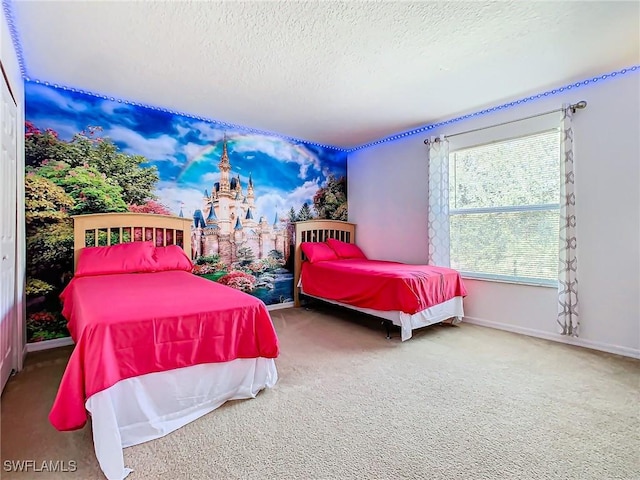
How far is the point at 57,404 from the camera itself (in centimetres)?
145

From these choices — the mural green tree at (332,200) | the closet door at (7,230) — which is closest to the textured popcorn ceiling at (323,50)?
the closet door at (7,230)

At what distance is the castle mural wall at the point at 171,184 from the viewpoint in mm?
3025

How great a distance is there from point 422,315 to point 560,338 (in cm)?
132

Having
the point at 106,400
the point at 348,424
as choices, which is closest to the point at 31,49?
the point at 106,400

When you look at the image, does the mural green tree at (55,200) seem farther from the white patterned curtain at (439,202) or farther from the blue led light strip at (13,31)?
the white patterned curtain at (439,202)

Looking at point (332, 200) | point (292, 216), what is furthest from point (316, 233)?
point (332, 200)

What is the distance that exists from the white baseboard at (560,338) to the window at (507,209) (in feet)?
1.68

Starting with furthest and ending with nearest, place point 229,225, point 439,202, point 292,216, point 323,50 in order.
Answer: point 292,216, point 229,225, point 439,202, point 323,50

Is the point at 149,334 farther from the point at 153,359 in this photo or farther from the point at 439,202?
the point at 439,202

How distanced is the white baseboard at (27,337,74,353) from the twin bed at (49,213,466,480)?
0.70 meters

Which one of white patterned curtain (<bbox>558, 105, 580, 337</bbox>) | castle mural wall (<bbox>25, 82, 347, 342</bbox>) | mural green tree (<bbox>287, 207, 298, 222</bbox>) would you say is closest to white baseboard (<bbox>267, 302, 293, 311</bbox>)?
castle mural wall (<bbox>25, 82, 347, 342</bbox>)

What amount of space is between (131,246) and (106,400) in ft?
6.69

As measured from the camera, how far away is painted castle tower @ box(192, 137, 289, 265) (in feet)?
13.2

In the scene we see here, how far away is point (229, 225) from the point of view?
423 centimetres
